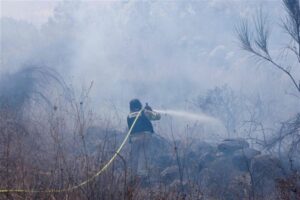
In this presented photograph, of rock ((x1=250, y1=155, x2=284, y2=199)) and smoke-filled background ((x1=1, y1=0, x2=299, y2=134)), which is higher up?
smoke-filled background ((x1=1, y1=0, x2=299, y2=134))

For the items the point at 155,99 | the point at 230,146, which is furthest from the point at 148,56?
the point at 230,146

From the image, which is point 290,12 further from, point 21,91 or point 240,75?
point 240,75

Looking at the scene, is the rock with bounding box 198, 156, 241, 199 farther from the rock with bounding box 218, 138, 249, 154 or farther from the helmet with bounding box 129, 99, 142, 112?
the helmet with bounding box 129, 99, 142, 112

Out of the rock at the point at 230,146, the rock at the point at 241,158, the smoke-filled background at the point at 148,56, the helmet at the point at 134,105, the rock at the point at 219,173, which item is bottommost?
the rock at the point at 219,173

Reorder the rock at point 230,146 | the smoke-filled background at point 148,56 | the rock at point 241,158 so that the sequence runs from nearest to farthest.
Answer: the rock at point 241,158 < the rock at point 230,146 < the smoke-filled background at point 148,56

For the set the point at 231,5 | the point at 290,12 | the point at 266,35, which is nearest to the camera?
the point at 290,12

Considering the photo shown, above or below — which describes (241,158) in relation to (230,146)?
below

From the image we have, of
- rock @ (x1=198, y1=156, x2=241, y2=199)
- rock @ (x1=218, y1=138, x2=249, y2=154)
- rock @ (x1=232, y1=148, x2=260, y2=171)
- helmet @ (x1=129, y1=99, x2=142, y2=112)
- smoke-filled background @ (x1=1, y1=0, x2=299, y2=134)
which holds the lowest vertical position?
rock @ (x1=198, y1=156, x2=241, y2=199)

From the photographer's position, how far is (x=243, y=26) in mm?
13398

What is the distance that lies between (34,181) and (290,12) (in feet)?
29.6

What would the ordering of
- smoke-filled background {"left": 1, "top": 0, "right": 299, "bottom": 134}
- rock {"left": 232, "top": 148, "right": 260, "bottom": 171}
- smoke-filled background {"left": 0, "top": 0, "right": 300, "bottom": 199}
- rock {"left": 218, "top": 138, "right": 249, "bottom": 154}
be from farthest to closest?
smoke-filled background {"left": 1, "top": 0, "right": 299, "bottom": 134}
rock {"left": 218, "top": 138, "right": 249, "bottom": 154}
rock {"left": 232, "top": 148, "right": 260, "bottom": 171}
smoke-filled background {"left": 0, "top": 0, "right": 300, "bottom": 199}

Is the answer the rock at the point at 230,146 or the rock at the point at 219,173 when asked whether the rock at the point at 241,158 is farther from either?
Answer: the rock at the point at 230,146

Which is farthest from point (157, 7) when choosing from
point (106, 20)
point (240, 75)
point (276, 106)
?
point (276, 106)

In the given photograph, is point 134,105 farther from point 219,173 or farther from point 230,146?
point 230,146
